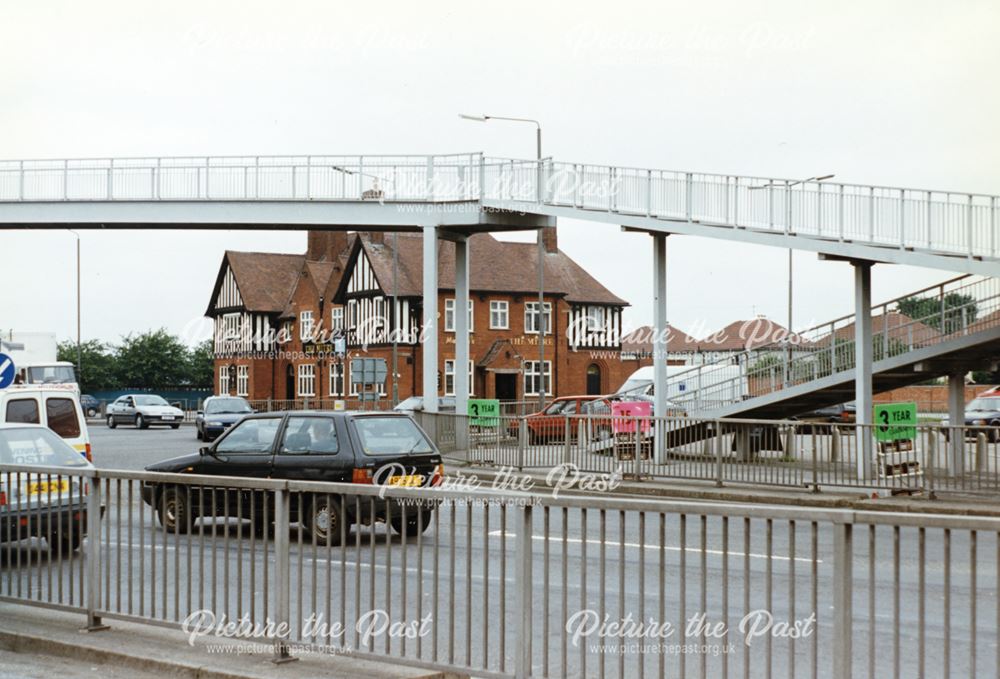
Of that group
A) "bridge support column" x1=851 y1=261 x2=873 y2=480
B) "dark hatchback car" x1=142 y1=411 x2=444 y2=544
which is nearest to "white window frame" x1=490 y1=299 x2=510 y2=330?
"bridge support column" x1=851 y1=261 x2=873 y2=480

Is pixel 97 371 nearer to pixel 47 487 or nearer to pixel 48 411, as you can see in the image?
pixel 48 411

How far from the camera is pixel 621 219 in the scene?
2666cm

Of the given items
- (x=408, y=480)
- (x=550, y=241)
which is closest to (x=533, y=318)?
(x=550, y=241)

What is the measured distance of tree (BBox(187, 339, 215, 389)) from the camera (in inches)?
4272

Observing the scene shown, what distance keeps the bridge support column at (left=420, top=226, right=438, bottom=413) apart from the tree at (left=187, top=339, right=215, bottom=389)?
75946 mm

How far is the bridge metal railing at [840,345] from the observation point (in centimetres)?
2334

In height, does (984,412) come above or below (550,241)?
below

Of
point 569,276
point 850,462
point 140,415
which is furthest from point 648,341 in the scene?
point 850,462

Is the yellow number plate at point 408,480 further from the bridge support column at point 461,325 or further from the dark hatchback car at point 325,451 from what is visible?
the bridge support column at point 461,325

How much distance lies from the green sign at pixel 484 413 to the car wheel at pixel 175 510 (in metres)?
17.9

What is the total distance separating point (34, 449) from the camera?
1283 centimetres

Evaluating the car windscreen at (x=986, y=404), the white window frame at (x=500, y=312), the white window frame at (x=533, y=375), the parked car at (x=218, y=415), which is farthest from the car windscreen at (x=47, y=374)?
the car windscreen at (x=986, y=404)

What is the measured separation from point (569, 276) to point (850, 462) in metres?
54.3

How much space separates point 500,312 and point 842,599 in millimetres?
65249
